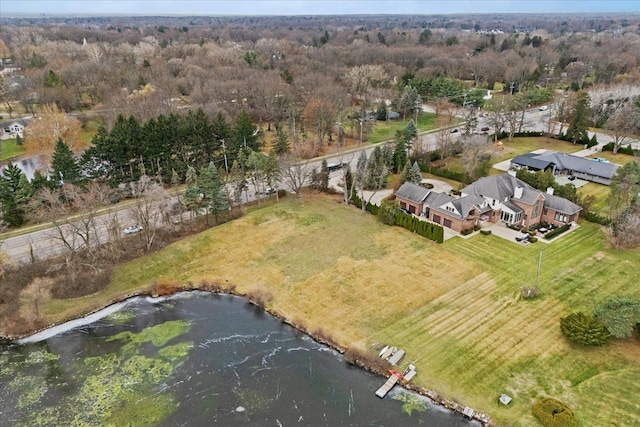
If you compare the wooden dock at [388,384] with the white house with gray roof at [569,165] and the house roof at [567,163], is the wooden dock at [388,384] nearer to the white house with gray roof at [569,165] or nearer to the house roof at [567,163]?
the white house with gray roof at [569,165]

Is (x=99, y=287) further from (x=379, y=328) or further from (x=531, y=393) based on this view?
(x=531, y=393)

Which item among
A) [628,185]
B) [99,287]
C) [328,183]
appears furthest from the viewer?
[328,183]

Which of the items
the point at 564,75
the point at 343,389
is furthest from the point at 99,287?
the point at 564,75

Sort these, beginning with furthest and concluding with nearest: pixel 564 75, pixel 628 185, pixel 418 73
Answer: pixel 564 75, pixel 418 73, pixel 628 185

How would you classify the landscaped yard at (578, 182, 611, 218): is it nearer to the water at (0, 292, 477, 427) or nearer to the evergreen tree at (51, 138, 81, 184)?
the water at (0, 292, 477, 427)

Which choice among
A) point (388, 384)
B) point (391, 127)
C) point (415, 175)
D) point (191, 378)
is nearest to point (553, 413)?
point (388, 384)

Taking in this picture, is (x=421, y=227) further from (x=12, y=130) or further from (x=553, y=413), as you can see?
(x=12, y=130)
